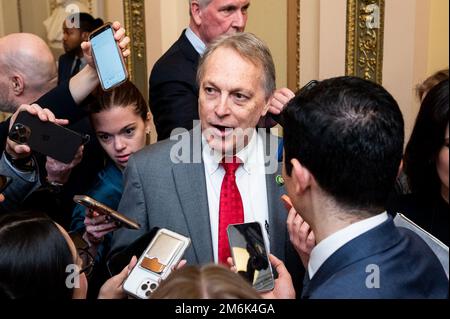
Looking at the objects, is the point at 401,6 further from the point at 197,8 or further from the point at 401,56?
the point at 197,8

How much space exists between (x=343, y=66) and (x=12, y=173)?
197 cm

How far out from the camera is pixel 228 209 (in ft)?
6.09

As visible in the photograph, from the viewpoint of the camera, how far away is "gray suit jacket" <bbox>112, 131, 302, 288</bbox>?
1842 mm

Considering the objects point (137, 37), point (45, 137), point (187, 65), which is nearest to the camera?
point (45, 137)

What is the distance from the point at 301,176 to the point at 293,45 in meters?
2.46

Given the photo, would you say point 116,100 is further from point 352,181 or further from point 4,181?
point 352,181

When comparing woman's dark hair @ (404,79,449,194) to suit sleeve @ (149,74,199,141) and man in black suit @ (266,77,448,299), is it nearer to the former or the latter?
man in black suit @ (266,77,448,299)

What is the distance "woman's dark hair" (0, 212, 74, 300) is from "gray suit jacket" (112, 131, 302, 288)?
37 centimetres

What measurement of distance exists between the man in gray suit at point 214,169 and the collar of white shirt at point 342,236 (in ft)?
1.67

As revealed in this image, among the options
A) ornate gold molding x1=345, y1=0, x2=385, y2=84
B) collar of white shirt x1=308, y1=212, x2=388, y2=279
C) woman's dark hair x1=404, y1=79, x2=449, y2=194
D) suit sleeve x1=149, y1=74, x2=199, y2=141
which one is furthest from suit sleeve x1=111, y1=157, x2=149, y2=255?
ornate gold molding x1=345, y1=0, x2=385, y2=84

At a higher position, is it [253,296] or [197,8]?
[197,8]

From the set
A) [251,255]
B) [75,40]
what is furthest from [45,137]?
[75,40]

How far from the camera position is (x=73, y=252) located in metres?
1.55

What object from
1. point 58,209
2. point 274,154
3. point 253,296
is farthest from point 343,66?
point 253,296
